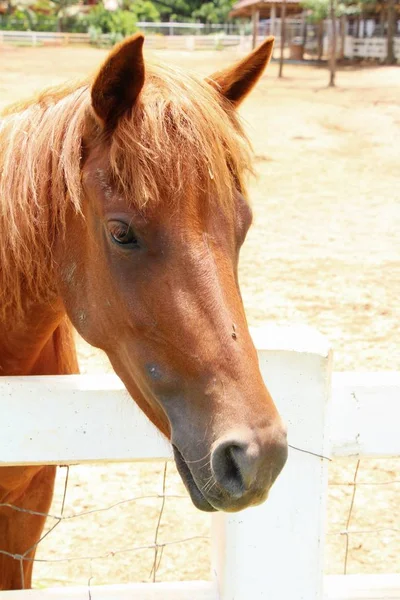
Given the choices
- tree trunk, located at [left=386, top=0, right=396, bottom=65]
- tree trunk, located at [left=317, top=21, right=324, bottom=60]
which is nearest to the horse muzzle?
tree trunk, located at [left=386, top=0, right=396, bottom=65]

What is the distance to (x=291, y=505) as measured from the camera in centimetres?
166

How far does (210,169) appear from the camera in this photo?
161 cm

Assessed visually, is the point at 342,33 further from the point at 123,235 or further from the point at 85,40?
the point at 123,235

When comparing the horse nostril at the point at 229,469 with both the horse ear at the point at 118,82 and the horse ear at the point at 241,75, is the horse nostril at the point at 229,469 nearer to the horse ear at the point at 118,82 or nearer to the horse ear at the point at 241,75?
the horse ear at the point at 118,82

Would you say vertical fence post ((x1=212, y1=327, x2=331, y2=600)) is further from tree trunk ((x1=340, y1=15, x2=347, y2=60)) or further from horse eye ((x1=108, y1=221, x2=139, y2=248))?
tree trunk ((x1=340, y1=15, x2=347, y2=60))

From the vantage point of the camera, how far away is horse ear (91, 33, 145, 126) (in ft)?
5.06

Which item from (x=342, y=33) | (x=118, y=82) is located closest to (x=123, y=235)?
(x=118, y=82)

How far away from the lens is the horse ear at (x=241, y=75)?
1926mm

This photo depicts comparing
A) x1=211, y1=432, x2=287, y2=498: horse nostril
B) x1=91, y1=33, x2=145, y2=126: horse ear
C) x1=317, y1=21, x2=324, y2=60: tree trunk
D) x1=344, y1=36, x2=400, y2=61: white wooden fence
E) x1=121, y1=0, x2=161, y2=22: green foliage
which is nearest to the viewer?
x1=211, y1=432, x2=287, y2=498: horse nostril

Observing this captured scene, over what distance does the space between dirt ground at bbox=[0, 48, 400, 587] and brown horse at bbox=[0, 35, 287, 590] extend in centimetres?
32

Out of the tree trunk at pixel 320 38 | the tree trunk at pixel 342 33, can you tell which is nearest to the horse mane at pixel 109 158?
the tree trunk at pixel 342 33

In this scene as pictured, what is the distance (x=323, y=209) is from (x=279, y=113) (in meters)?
8.87

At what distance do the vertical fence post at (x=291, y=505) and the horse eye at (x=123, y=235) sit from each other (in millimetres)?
368

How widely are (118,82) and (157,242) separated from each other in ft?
1.29
